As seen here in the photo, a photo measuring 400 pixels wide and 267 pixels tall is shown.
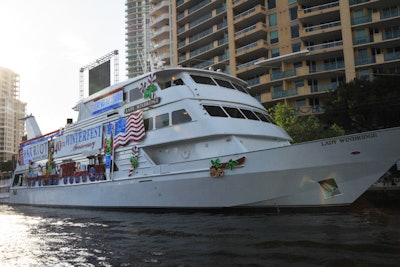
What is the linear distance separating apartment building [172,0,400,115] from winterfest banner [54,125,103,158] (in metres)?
19.8

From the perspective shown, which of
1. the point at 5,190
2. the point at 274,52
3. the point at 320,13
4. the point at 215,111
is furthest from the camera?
the point at 274,52

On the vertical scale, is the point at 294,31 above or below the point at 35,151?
above

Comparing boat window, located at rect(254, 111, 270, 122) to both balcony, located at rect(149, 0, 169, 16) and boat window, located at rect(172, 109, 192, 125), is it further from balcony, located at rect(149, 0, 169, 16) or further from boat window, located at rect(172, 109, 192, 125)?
balcony, located at rect(149, 0, 169, 16)

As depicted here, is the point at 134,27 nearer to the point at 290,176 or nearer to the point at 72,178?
the point at 72,178

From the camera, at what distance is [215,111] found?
15.0 m

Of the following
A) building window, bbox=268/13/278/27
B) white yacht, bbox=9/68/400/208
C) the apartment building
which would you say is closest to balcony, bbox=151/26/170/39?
the apartment building

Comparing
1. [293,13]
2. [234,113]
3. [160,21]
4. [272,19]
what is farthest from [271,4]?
[234,113]

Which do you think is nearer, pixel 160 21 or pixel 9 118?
pixel 160 21

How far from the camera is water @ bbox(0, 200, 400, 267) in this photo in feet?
22.1

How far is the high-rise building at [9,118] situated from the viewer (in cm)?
13262

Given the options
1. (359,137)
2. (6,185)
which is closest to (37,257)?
(359,137)

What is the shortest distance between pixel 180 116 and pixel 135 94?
3772 millimetres

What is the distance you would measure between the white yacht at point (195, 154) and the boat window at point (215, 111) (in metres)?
0.05

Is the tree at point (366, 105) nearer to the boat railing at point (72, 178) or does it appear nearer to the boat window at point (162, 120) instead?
the boat window at point (162, 120)
